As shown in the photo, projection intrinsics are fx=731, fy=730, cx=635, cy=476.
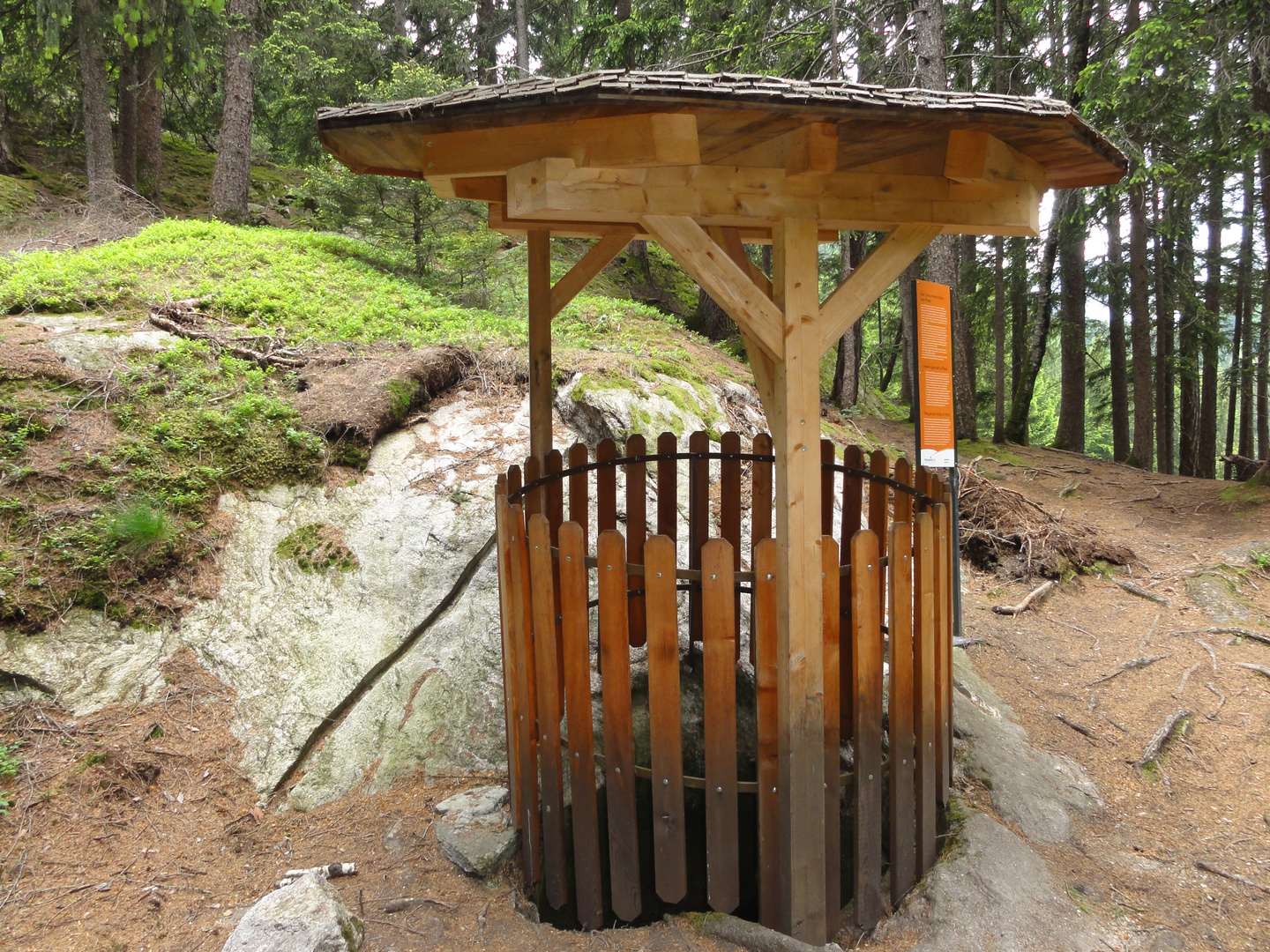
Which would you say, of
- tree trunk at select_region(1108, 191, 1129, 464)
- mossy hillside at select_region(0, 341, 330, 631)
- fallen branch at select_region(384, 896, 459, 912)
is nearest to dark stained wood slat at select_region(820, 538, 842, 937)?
fallen branch at select_region(384, 896, 459, 912)

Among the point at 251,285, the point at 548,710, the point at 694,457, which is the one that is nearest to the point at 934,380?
the point at 694,457

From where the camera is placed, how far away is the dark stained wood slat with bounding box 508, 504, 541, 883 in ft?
10.8

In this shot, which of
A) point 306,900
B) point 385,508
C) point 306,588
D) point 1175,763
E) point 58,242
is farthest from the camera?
point 58,242

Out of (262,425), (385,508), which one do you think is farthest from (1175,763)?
(262,425)

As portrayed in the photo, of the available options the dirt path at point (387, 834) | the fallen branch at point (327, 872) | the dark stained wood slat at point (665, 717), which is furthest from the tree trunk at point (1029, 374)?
the fallen branch at point (327, 872)

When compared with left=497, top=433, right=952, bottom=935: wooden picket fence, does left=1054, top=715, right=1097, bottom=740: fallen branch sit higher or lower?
lower

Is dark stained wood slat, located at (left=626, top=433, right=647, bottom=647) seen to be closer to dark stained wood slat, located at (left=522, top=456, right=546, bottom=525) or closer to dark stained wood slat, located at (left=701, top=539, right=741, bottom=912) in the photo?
dark stained wood slat, located at (left=522, top=456, right=546, bottom=525)

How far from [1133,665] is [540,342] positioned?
5.03 m

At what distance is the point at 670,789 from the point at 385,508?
330cm

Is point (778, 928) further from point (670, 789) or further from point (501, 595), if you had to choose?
point (501, 595)

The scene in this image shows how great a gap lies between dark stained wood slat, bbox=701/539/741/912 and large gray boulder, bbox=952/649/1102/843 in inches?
68.9

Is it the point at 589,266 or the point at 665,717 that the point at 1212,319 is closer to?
the point at 589,266

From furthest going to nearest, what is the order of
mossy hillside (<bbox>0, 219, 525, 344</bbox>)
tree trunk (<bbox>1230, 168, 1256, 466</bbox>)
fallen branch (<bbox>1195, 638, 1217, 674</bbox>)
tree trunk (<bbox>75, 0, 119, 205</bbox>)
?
tree trunk (<bbox>1230, 168, 1256, 466</bbox>), tree trunk (<bbox>75, 0, 119, 205</bbox>), mossy hillside (<bbox>0, 219, 525, 344</bbox>), fallen branch (<bbox>1195, 638, 1217, 674</bbox>)

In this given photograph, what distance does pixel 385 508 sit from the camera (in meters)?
5.43
